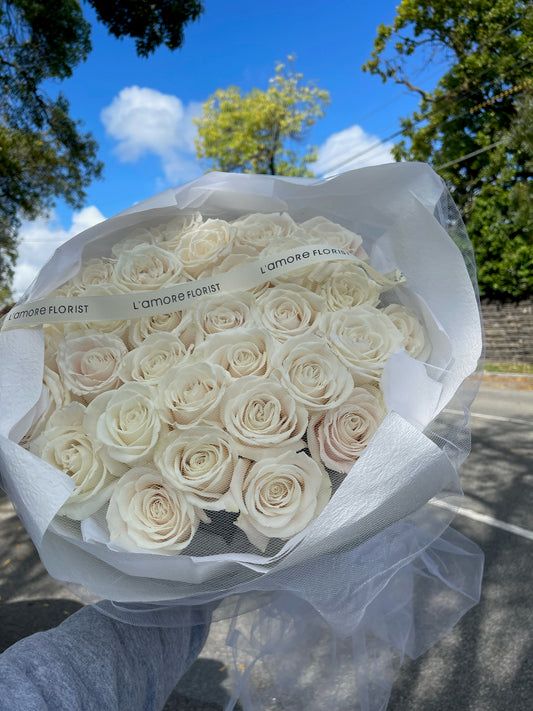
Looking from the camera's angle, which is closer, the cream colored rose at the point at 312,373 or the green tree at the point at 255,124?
the cream colored rose at the point at 312,373

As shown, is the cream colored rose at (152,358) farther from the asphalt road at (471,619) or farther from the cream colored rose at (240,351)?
the asphalt road at (471,619)

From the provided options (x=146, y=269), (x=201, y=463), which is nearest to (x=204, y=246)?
(x=146, y=269)

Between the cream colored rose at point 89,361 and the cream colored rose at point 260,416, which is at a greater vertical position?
the cream colored rose at point 89,361

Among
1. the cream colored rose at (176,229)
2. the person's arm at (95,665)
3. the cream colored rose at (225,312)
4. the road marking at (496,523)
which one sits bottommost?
the road marking at (496,523)

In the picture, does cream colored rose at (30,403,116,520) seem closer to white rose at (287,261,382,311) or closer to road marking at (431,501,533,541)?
white rose at (287,261,382,311)

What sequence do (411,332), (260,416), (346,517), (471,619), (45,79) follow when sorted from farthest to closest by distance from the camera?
1. (45,79)
2. (471,619)
3. (411,332)
4. (260,416)
5. (346,517)

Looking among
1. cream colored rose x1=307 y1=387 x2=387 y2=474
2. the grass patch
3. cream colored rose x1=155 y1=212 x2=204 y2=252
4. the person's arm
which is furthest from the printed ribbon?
the grass patch

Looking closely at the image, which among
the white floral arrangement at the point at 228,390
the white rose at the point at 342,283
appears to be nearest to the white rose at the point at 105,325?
the white floral arrangement at the point at 228,390

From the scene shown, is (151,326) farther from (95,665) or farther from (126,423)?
(95,665)

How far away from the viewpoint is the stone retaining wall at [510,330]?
1310 cm

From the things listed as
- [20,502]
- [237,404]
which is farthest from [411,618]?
[20,502]

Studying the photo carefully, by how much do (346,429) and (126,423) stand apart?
1.29 ft

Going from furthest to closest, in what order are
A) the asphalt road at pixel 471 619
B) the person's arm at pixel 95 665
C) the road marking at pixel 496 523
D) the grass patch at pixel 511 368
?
the grass patch at pixel 511 368
the road marking at pixel 496 523
the asphalt road at pixel 471 619
the person's arm at pixel 95 665

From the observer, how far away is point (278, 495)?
0.97m
